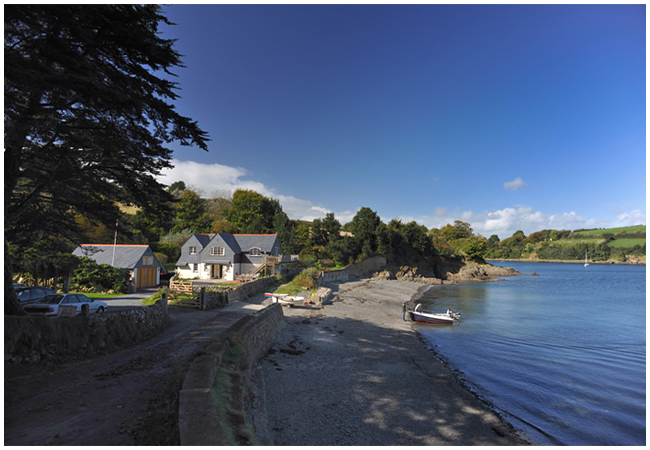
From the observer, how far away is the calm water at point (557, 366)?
10008mm

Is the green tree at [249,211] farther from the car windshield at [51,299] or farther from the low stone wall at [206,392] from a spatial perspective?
the low stone wall at [206,392]

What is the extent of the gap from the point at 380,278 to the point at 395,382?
140ft

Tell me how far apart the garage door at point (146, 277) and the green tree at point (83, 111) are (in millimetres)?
17241

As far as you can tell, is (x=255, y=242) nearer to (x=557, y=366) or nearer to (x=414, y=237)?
(x=557, y=366)

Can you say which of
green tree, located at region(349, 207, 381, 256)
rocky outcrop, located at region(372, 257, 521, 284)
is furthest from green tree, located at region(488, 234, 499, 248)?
green tree, located at region(349, 207, 381, 256)

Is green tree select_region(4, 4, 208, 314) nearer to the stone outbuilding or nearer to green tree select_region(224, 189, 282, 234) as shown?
the stone outbuilding

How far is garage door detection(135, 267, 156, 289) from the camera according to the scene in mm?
27656

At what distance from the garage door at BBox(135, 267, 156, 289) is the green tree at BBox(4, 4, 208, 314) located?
679 inches

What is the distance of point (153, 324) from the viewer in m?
13.2

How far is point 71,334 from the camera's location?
922 cm

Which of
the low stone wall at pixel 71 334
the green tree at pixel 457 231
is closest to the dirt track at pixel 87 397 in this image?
the low stone wall at pixel 71 334

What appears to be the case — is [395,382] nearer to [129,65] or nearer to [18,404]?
[18,404]

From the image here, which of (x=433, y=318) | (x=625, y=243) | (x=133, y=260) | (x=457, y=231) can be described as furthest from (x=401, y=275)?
(x=625, y=243)

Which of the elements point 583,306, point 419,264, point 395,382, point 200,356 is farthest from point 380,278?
point 200,356
